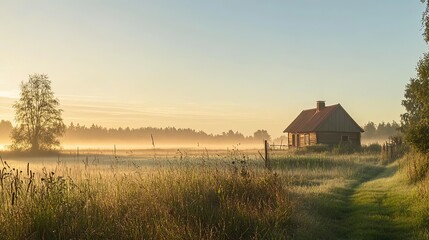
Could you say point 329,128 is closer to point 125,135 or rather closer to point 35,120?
point 35,120

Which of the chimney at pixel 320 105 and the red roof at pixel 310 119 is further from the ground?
the chimney at pixel 320 105

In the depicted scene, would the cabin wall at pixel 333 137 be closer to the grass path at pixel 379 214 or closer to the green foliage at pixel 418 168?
the green foliage at pixel 418 168

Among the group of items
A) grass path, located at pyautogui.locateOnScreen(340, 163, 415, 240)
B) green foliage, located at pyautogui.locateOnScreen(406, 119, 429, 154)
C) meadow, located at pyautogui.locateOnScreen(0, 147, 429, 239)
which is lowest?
grass path, located at pyautogui.locateOnScreen(340, 163, 415, 240)

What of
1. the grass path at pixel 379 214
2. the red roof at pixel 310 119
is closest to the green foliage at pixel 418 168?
the grass path at pixel 379 214

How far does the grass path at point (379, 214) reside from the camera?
9.82 metres

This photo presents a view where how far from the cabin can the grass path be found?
3644 centimetres

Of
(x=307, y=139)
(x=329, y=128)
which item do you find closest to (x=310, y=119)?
(x=307, y=139)

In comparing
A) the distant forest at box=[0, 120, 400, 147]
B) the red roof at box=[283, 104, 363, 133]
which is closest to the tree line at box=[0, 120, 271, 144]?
the distant forest at box=[0, 120, 400, 147]

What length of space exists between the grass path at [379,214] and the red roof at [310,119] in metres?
37.2

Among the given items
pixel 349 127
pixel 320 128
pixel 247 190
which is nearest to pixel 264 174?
pixel 247 190

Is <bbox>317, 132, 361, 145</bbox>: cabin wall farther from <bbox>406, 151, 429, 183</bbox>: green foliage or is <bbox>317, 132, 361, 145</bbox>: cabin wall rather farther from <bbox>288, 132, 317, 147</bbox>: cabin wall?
<bbox>406, 151, 429, 183</bbox>: green foliage

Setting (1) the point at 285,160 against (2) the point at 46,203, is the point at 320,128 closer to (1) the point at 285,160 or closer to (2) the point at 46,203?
(1) the point at 285,160

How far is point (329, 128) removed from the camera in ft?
176

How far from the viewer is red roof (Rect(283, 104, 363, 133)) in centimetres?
5416
